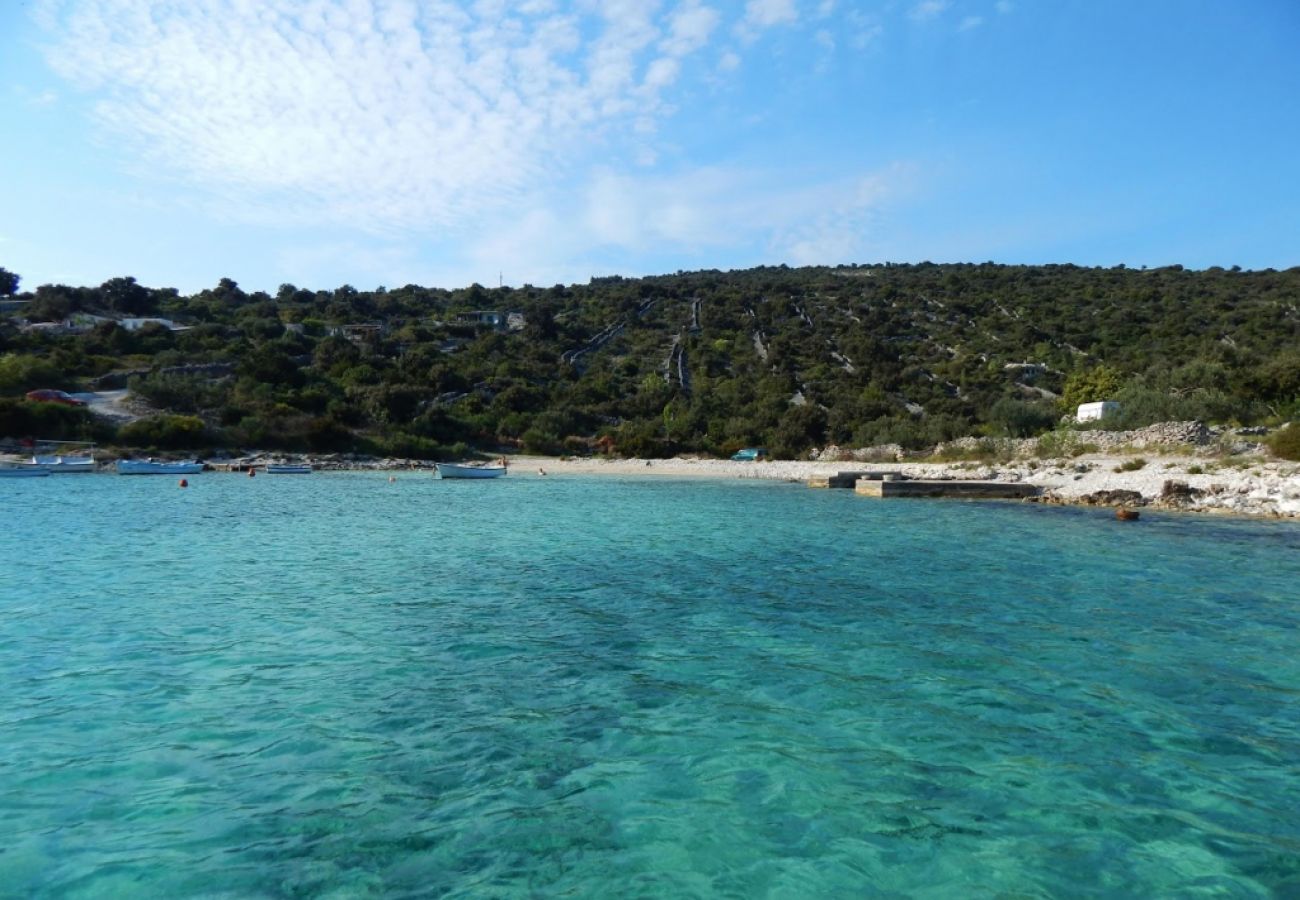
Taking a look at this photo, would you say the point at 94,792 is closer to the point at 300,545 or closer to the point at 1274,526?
the point at 300,545

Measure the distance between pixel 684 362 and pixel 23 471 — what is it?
53446 mm

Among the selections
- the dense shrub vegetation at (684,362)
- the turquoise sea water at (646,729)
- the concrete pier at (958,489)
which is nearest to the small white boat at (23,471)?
the dense shrub vegetation at (684,362)

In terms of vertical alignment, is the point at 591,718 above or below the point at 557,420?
below

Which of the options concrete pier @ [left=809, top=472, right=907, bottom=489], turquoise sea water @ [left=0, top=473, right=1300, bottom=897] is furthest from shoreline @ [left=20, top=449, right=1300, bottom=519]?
turquoise sea water @ [left=0, top=473, right=1300, bottom=897]

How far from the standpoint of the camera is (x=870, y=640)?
28.8 ft

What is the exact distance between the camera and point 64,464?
35688mm

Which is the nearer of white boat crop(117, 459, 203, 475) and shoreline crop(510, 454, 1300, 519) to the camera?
shoreline crop(510, 454, 1300, 519)

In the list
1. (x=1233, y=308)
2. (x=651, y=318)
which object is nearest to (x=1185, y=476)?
(x=1233, y=308)

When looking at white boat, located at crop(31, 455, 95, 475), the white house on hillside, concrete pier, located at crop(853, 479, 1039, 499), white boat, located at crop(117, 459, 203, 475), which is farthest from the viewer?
the white house on hillside

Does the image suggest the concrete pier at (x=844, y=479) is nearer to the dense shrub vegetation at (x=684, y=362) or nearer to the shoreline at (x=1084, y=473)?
the shoreline at (x=1084, y=473)

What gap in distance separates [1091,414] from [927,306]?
167ft

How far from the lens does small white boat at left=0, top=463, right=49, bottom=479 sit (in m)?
33.1

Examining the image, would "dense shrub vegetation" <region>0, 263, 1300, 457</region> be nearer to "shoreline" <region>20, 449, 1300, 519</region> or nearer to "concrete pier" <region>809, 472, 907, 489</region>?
"shoreline" <region>20, 449, 1300, 519</region>

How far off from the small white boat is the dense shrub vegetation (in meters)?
8.38
